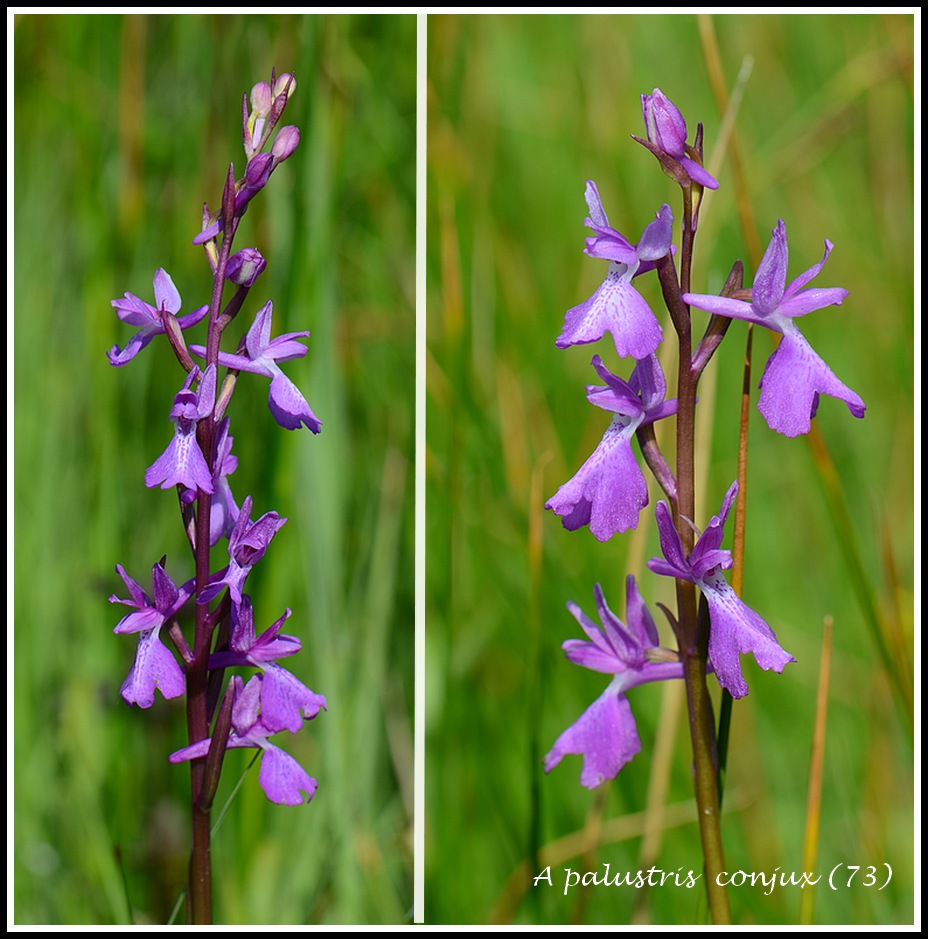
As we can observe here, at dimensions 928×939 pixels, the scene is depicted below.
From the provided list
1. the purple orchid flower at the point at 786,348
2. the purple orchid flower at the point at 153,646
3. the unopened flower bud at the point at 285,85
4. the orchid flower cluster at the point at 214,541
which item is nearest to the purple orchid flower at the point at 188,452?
the orchid flower cluster at the point at 214,541

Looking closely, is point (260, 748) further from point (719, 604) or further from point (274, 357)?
Answer: point (719, 604)

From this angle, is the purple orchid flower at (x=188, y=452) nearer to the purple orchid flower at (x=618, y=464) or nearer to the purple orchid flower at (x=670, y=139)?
the purple orchid flower at (x=618, y=464)

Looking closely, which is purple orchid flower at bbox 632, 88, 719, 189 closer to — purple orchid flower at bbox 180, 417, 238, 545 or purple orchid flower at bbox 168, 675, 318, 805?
purple orchid flower at bbox 180, 417, 238, 545

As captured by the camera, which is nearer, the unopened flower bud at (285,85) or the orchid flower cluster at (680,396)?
the orchid flower cluster at (680,396)

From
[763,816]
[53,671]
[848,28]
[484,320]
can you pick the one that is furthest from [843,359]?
[53,671]

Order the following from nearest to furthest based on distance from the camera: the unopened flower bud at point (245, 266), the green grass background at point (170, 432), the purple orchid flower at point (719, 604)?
1. the purple orchid flower at point (719, 604)
2. the unopened flower bud at point (245, 266)
3. the green grass background at point (170, 432)
